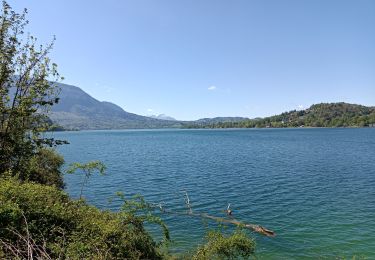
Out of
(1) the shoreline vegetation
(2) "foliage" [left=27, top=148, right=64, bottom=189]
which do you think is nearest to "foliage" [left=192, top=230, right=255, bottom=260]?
(1) the shoreline vegetation

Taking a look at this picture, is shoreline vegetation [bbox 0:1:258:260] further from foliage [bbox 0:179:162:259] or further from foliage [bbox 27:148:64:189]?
foliage [bbox 27:148:64:189]

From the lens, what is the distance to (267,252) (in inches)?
1176

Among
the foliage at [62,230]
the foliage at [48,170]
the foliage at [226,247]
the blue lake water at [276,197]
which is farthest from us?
the foliage at [48,170]

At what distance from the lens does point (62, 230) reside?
1708 cm

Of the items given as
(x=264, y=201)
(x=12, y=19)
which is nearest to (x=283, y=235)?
(x=264, y=201)

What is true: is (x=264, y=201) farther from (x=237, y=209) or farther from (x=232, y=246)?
(x=232, y=246)

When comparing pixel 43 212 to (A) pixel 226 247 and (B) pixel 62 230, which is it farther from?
(A) pixel 226 247

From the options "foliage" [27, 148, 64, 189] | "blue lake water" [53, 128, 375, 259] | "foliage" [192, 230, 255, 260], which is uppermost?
"foliage" [27, 148, 64, 189]

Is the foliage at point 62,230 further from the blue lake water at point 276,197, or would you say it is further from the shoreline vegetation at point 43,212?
the blue lake water at point 276,197

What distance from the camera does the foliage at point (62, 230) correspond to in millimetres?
15547

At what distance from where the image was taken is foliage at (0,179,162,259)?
1555cm

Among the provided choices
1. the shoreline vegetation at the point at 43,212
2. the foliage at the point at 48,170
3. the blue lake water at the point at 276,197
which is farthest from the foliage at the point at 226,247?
the foliage at the point at 48,170

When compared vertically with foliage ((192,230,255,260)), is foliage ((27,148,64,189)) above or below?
above

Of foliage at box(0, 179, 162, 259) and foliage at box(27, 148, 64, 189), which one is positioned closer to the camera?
foliage at box(0, 179, 162, 259)
